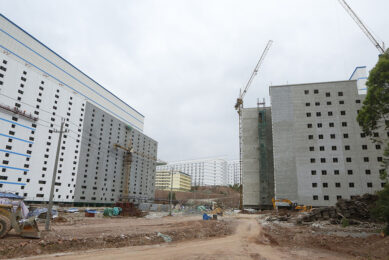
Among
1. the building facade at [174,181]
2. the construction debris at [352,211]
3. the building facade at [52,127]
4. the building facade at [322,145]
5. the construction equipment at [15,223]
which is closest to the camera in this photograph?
the construction equipment at [15,223]

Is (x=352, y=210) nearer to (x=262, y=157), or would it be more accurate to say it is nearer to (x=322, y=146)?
(x=322, y=146)

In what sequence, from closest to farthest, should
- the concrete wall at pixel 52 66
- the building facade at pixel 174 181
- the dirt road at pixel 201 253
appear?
the dirt road at pixel 201 253
the concrete wall at pixel 52 66
the building facade at pixel 174 181

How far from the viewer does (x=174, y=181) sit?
17275 centimetres

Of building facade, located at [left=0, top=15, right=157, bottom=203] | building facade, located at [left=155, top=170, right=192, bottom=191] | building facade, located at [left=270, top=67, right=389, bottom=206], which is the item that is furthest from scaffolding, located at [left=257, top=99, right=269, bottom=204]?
building facade, located at [left=155, top=170, right=192, bottom=191]

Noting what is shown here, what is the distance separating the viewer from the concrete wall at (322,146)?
177 feet

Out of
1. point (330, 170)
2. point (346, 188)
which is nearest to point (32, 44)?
point (330, 170)

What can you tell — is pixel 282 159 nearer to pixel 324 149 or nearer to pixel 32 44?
pixel 324 149

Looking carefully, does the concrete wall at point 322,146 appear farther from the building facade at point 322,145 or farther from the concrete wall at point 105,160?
the concrete wall at point 105,160

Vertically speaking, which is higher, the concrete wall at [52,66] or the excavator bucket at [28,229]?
the concrete wall at [52,66]

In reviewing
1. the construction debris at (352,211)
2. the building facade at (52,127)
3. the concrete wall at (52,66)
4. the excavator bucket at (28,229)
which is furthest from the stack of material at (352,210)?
the concrete wall at (52,66)

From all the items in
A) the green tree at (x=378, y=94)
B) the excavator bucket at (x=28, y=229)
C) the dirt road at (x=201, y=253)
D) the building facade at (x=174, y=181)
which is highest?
the green tree at (x=378, y=94)

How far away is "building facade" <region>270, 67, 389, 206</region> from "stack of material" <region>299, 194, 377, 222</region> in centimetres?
2822

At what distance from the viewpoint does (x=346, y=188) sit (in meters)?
53.6

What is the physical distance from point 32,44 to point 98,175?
44224 mm
